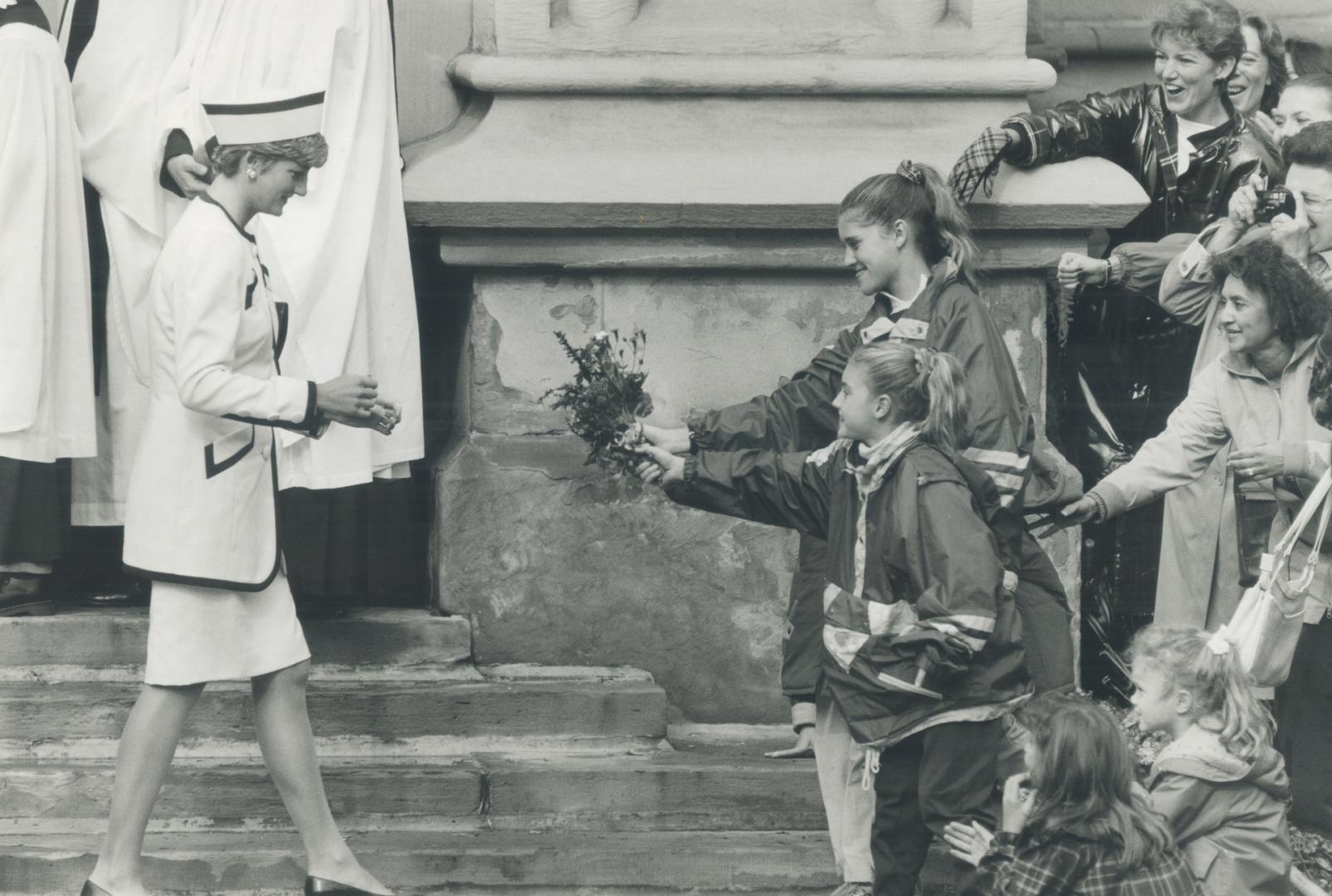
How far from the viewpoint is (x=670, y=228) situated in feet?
21.0

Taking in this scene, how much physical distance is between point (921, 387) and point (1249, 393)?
1015mm

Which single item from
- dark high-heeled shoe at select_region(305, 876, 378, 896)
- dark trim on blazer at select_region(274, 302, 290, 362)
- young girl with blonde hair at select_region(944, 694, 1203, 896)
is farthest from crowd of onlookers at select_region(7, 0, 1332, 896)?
dark high-heeled shoe at select_region(305, 876, 378, 896)

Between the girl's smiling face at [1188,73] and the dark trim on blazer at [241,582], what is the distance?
282cm

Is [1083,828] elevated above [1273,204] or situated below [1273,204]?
below

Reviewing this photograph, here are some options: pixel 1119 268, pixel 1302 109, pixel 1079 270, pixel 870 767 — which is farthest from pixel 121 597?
pixel 1302 109

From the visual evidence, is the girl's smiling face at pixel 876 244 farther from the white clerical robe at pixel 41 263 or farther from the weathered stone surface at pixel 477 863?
the white clerical robe at pixel 41 263

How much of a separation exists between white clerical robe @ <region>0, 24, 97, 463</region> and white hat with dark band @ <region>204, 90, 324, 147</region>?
1.29m

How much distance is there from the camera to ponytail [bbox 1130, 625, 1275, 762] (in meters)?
4.70

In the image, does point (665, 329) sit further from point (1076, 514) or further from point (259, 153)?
point (259, 153)

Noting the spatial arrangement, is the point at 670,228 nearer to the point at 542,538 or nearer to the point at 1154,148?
the point at 542,538

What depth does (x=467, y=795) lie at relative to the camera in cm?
574

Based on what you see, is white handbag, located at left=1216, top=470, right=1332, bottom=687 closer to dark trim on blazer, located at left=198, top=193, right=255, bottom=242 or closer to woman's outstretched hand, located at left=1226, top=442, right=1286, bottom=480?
woman's outstretched hand, located at left=1226, top=442, right=1286, bottom=480

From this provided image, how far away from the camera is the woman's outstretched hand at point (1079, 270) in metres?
6.12

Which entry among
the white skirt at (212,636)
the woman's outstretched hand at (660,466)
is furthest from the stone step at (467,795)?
the woman's outstretched hand at (660,466)
